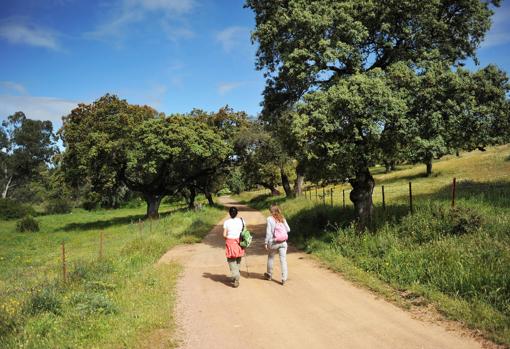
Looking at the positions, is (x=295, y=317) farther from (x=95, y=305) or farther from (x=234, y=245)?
(x=95, y=305)

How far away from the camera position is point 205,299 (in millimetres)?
9070

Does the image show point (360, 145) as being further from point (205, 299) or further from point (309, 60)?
point (205, 299)

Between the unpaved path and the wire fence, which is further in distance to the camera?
the wire fence

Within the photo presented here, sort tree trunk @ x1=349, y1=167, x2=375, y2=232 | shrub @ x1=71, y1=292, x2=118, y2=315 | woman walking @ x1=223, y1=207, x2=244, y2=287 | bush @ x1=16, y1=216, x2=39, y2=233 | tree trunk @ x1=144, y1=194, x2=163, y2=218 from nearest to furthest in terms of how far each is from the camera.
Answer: shrub @ x1=71, y1=292, x2=118, y2=315
woman walking @ x1=223, y1=207, x2=244, y2=287
tree trunk @ x1=349, y1=167, x2=375, y2=232
bush @ x1=16, y1=216, x2=39, y2=233
tree trunk @ x1=144, y1=194, x2=163, y2=218

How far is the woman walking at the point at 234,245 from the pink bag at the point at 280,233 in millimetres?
894

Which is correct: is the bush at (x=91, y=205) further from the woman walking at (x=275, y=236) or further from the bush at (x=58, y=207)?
the woman walking at (x=275, y=236)

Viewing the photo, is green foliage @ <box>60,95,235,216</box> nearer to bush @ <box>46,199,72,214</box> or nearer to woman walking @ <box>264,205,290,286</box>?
woman walking @ <box>264,205,290,286</box>

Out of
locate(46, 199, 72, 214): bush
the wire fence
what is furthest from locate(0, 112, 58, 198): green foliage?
the wire fence

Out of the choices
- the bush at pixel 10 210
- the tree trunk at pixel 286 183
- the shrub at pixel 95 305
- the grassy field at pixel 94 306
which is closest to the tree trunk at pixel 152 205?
the tree trunk at pixel 286 183

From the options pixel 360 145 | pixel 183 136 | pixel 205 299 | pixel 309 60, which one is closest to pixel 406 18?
pixel 309 60

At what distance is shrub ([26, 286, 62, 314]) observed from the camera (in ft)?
26.3

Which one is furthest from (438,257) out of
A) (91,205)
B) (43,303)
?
→ (91,205)

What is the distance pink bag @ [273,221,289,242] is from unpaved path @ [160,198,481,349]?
1.07m

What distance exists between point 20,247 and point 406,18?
987 inches
